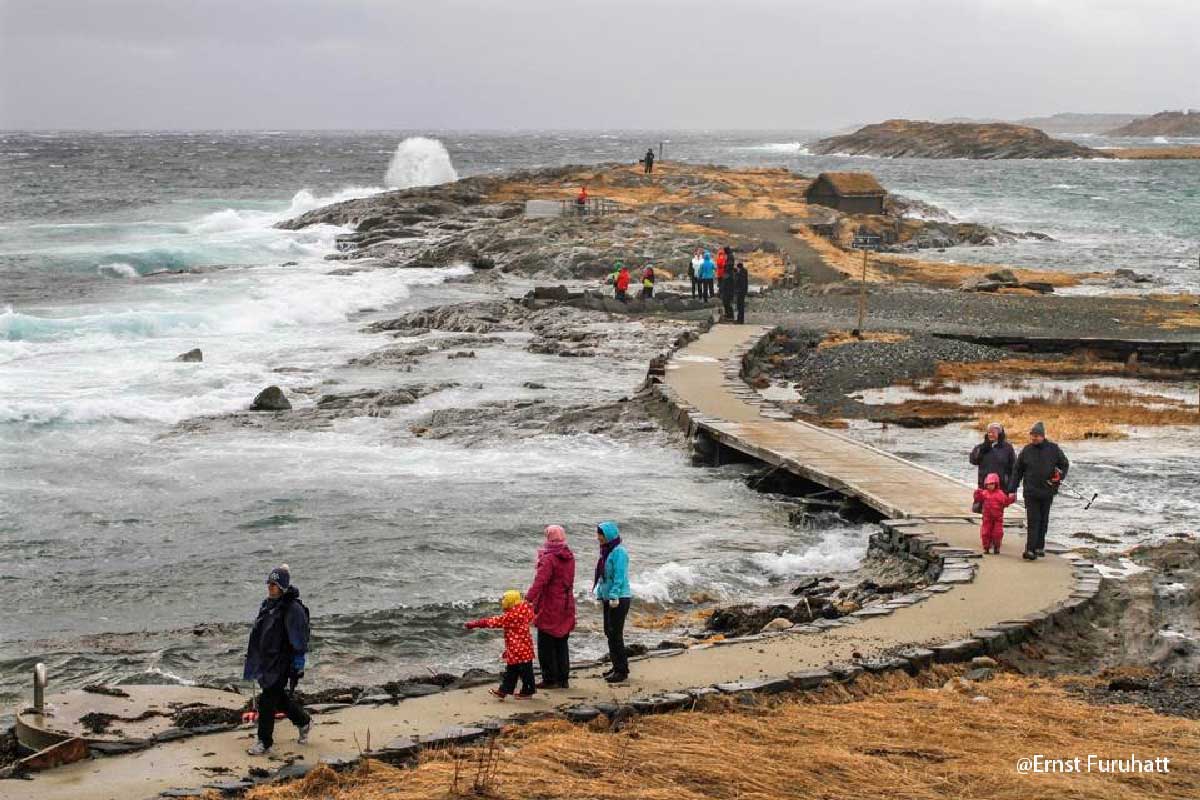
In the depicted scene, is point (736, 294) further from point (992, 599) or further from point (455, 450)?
point (992, 599)

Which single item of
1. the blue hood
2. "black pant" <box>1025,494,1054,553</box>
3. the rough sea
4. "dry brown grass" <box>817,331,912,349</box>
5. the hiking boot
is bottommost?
the rough sea

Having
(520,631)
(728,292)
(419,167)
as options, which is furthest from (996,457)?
(419,167)

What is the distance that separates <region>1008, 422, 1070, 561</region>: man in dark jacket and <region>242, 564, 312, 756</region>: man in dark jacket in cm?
848

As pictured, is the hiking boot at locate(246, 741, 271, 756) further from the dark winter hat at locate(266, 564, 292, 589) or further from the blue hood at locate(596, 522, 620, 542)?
the blue hood at locate(596, 522, 620, 542)

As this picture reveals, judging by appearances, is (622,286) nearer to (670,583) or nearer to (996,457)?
(670,583)

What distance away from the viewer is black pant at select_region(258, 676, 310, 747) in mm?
10500

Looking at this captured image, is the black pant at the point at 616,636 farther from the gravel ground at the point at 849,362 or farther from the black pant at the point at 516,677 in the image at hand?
the gravel ground at the point at 849,362

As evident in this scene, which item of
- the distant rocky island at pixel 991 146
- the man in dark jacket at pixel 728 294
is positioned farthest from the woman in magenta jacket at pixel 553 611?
the distant rocky island at pixel 991 146

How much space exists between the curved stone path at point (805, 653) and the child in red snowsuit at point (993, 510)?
0.77 ft

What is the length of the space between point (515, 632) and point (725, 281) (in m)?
25.5

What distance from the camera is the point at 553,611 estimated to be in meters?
12.0

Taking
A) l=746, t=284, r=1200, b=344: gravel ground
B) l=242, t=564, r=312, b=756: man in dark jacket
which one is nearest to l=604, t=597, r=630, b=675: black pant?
l=242, t=564, r=312, b=756: man in dark jacket

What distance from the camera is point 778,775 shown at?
9633 mm

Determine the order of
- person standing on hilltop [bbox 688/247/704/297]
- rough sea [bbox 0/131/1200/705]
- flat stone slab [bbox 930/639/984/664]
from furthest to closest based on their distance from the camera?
person standing on hilltop [bbox 688/247/704/297]
rough sea [bbox 0/131/1200/705]
flat stone slab [bbox 930/639/984/664]
